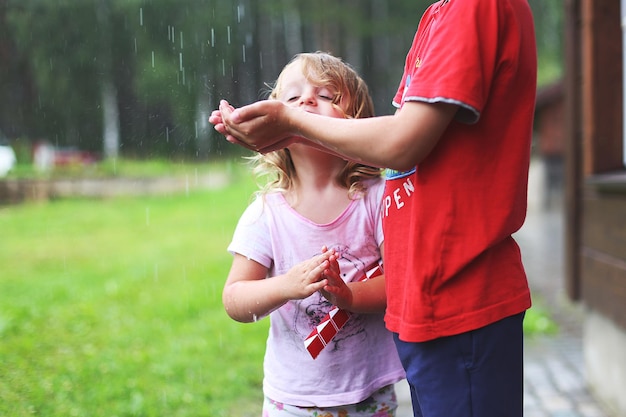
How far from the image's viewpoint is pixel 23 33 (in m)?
30.9

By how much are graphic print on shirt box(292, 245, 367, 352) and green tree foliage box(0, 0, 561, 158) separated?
83.2 feet

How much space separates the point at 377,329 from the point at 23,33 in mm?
32732

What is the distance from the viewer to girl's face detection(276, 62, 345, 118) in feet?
5.96

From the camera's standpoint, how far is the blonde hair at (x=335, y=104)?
6.13 feet

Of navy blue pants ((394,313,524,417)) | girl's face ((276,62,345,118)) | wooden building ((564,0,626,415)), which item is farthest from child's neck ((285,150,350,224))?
wooden building ((564,0,626,415))

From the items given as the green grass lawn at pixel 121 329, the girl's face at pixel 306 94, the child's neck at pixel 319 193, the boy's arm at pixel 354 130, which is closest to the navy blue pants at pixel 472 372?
the boy's arm at pixel 354 130

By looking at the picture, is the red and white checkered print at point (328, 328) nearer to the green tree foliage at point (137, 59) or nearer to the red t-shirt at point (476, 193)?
the red t-shirt at point (476, 193)

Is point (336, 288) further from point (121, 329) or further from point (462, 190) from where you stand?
point (121, 329)

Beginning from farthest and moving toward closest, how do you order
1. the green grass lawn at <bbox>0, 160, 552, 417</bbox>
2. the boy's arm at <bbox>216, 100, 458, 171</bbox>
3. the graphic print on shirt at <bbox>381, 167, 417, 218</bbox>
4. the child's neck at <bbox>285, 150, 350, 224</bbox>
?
the green grass lawn at <bbox>0, 160, 552, 417</bbox> < the child's neck at <bbox>285, 150, 350, 224</bbox> < the graphic print on shirt at <bbox>381, 167, 417, 218</bbox> < the boy's arm at <bbox>216, 100, 458, 171</bbox>

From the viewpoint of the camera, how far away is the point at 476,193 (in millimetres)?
1397

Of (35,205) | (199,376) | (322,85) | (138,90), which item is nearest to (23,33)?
(138,90)

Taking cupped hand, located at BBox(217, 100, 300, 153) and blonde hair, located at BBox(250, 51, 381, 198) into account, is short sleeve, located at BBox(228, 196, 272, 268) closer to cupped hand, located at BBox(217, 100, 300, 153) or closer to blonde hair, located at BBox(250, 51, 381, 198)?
blonde hair, located at BBox(250, 51, 381, 198)

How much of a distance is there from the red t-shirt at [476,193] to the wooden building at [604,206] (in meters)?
2.46

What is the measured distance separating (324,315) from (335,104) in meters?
0.55
